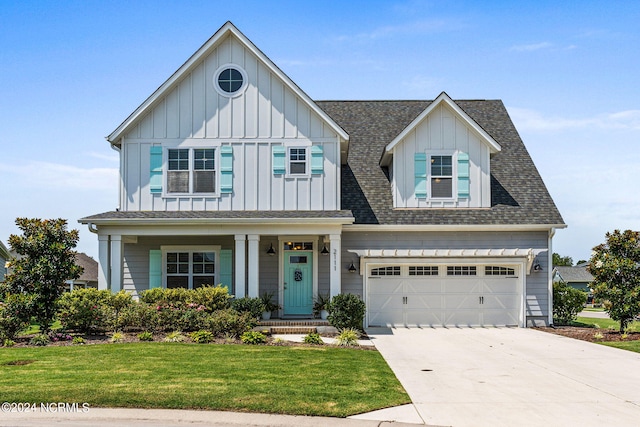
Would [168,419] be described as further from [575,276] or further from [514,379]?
[575,276]

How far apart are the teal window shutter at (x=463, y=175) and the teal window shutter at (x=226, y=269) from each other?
7.62 metres

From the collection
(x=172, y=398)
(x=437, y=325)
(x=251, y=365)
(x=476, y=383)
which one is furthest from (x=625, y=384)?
(x=437, y=325)

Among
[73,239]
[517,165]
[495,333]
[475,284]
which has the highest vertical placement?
[517,165]

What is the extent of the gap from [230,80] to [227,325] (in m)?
7.60

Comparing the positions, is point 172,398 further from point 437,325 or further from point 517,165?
point 517,165

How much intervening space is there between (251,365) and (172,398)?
Result: 2709mm

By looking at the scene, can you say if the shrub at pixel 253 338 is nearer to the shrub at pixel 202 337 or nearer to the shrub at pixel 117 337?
the shrub at pixel 202 337

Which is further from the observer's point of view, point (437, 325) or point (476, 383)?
point (437, 325)

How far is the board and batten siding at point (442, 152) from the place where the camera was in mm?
20156

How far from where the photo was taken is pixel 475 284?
65.5ft

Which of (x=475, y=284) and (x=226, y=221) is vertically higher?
(x=226, y=221)

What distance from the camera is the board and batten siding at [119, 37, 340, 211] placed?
62.1ft

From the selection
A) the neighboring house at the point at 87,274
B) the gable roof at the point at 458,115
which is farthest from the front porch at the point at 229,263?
the neighboring house at the point at 87,274

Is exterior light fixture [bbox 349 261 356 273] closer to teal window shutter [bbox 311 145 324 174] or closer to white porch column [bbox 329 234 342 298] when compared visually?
white porch column [bbox 329 234 342 298]
